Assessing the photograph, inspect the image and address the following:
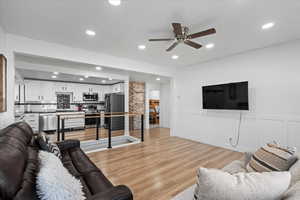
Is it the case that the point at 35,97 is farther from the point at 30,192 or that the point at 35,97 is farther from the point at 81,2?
the point at 30,192

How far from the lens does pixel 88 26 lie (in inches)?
96.7

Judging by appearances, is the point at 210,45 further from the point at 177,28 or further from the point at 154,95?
the point at 154,95

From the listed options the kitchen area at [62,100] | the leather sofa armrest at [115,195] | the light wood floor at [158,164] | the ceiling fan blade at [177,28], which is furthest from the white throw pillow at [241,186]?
the kitchen area at [62,100]

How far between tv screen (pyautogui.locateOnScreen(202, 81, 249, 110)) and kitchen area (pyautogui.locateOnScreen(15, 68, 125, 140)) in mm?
3587

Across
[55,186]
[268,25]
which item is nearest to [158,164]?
[55,186]

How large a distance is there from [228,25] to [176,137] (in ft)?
12.7

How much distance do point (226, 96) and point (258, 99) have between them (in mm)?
689

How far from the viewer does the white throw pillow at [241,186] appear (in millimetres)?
740

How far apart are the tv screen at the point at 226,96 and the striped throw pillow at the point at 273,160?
91.3 inches

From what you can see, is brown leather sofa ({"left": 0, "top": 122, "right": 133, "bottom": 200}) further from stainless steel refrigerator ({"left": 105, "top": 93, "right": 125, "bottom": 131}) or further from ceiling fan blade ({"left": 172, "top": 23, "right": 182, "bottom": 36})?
stainless steel refrigerator ({"left": 105, "top": 93, "right": 125, "bottom": 131})

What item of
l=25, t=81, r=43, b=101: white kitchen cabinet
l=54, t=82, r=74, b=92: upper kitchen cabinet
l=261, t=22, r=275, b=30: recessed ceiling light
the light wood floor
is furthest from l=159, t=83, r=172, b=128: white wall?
l=25, t=81, r=43, b=101: white kitchen cabinet

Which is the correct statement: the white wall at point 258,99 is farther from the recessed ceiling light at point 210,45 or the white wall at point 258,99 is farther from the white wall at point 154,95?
the white wall at point 154,95

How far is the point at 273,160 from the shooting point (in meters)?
1.33

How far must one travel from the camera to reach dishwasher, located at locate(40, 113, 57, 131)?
19.6 feet
